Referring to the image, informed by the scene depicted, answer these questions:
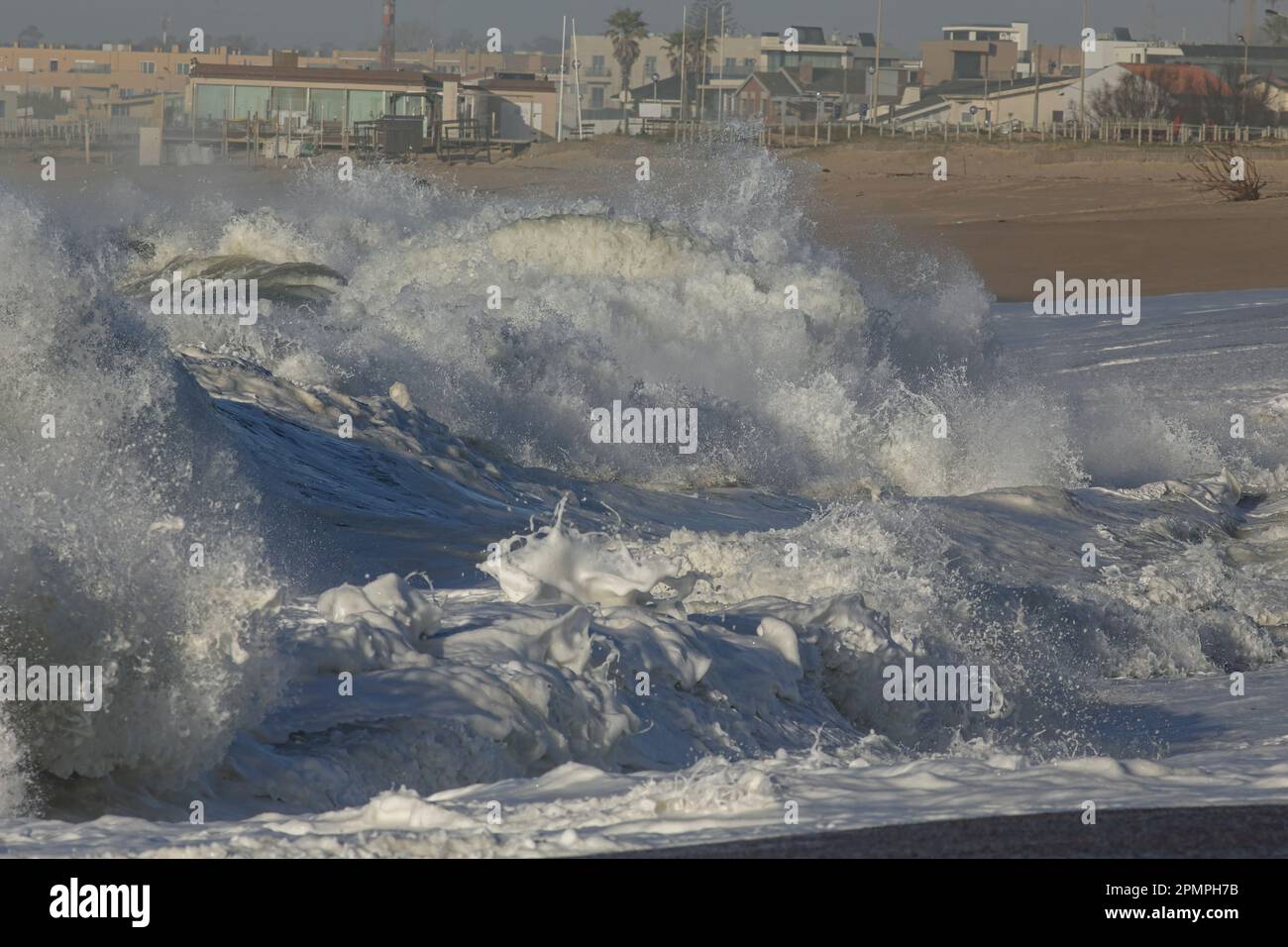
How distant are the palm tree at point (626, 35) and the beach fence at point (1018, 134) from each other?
30027 mm

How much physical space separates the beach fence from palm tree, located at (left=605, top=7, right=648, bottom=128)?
30.0 m

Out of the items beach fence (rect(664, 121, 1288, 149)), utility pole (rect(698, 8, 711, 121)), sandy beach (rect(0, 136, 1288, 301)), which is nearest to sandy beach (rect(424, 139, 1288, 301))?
sandy beach (rect(0, 136, 1288, 301))

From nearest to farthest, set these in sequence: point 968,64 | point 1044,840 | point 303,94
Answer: point 1044,840 < point 303,94 < point 968,64

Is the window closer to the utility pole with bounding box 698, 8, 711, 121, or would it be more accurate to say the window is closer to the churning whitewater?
the utility pole with bounding box 698, 8, 711, 121

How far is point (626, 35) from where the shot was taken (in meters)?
93.6

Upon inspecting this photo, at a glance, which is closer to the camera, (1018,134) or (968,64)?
(1018,134)

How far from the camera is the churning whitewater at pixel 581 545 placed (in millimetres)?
5637

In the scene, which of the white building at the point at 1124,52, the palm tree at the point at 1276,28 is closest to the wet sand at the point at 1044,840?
the white building at the point at 1124,52

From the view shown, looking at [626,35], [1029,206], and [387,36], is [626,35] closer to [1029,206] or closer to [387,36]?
[387,36]

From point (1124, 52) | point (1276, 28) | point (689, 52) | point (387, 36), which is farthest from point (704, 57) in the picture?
point (1276, 28)

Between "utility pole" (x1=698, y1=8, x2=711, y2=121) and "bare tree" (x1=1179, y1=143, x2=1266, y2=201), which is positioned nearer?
"bare tree" (x1=1179, y1=143, x2=1266, y2=201)

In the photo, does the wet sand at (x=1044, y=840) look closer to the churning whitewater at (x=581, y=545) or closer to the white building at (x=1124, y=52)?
the churning whitewater at (x=581, y=545)

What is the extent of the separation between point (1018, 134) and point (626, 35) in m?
37.5

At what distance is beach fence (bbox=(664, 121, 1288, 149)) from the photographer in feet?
189
